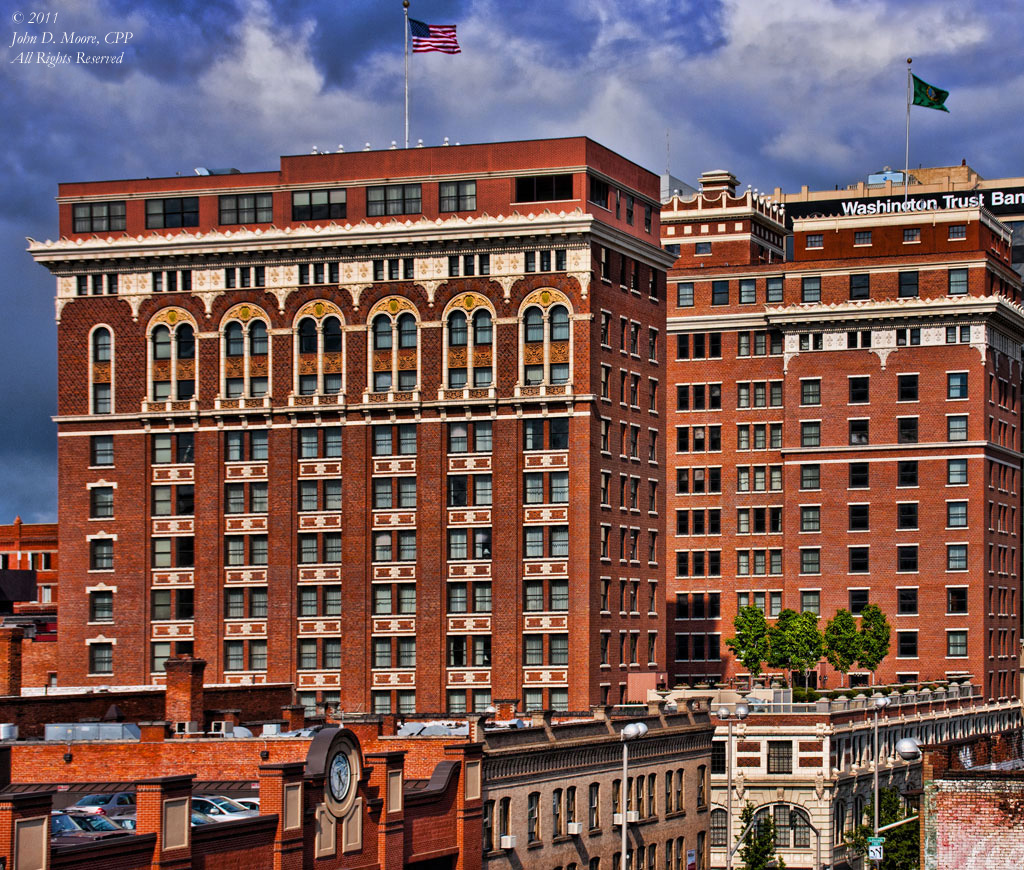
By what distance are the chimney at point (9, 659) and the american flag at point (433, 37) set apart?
43.4 m

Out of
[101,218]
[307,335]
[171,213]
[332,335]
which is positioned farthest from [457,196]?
[101,218]

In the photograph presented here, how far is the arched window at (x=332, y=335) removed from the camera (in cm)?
12912

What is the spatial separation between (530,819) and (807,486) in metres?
79.4

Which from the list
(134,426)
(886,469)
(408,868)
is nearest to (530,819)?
(408,868)

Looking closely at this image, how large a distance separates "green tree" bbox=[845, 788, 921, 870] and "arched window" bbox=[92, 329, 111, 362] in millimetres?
55099

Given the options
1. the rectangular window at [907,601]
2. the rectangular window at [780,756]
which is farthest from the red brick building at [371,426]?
the rectangular window at [907,601]

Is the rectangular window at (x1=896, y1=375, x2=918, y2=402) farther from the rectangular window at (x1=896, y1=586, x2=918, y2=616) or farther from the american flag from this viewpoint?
the american flag

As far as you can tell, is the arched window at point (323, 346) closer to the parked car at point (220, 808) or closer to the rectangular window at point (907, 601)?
the rectangular window at point (907, 601)

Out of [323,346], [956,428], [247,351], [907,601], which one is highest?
[323,346]

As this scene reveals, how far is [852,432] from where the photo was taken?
16212cm

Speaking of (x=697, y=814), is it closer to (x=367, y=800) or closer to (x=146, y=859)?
(x=367, y=800)

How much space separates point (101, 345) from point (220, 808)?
6821 centimetres

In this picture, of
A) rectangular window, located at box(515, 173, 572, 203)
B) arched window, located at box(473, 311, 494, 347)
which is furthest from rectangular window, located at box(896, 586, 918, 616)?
rectangular window, located at box(515, 173, 572, 203)

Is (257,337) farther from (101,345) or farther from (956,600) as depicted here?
(956,600)
